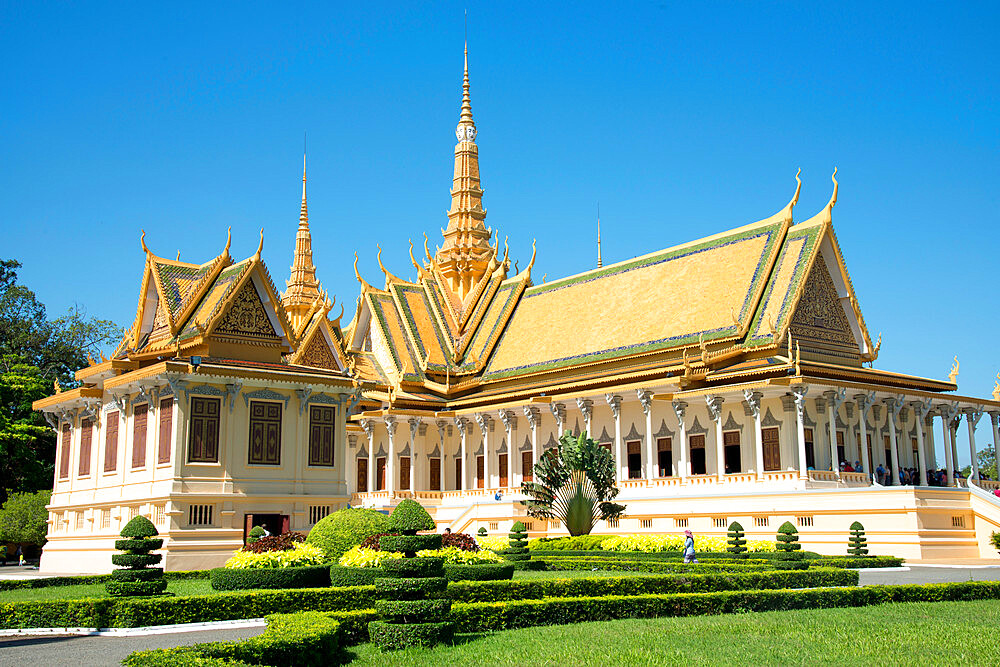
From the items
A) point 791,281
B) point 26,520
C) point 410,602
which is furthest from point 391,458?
point 410,602

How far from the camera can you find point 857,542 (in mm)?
24781

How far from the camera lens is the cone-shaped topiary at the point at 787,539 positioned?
21823 millimetres

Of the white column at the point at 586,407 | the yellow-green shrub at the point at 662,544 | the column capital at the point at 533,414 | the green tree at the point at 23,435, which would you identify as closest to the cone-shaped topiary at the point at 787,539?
the yellow-green shrub at the point at 662,544

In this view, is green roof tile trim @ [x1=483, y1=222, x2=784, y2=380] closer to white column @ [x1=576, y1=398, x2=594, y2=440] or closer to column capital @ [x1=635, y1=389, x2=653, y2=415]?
white column @ [x1=576, y1=398, x2=594, y2=440]

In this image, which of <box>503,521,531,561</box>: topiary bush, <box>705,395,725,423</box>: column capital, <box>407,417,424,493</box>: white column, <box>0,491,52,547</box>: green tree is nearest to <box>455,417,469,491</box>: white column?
<box>407,417,424,493</box>: white column

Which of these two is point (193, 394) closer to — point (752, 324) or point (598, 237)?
point (752, 324)

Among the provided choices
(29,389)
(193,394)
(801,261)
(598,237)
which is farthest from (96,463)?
(598,237)

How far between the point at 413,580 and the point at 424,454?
106 ft

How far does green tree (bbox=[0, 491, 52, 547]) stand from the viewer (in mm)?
35344

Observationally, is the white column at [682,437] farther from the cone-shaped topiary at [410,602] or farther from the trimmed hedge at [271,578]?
the cone-shaped topiary at [410,602]

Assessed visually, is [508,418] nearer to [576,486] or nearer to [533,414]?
[533,414]

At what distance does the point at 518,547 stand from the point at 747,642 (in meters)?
12.9

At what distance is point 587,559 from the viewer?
23109mm

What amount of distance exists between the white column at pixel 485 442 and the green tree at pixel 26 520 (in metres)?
15.9
